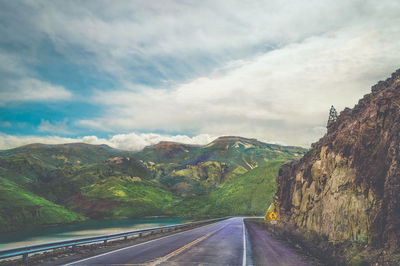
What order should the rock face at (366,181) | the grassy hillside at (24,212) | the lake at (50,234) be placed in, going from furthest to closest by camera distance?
the grassy hillside at (24,212) < the lake at (50,234) < the rock face at (366,181)

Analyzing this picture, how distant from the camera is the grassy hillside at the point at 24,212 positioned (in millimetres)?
108375

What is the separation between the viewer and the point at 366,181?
1366 centimetres

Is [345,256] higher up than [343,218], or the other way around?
[343,218]

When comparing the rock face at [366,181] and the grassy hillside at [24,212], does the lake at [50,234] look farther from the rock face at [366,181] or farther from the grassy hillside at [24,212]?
the rock face at [366,181]

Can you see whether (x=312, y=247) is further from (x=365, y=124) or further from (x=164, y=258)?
(x=164, y=258)

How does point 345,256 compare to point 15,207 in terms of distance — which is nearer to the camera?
point 345,256

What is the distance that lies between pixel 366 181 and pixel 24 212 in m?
138

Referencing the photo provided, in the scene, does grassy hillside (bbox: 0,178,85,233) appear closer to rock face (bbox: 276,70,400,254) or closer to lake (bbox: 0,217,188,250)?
lake (bbox: 0,217,188,250)

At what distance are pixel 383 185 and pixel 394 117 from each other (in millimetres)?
3451

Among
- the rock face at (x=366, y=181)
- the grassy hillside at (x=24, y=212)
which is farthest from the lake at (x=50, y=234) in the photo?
the rock face at (x=366, y=181)

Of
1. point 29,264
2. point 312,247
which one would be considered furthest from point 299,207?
point 29,264

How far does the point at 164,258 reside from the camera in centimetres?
1284

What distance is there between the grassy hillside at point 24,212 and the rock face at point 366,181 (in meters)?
122

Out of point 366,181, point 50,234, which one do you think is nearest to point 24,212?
Result: point 50,234
